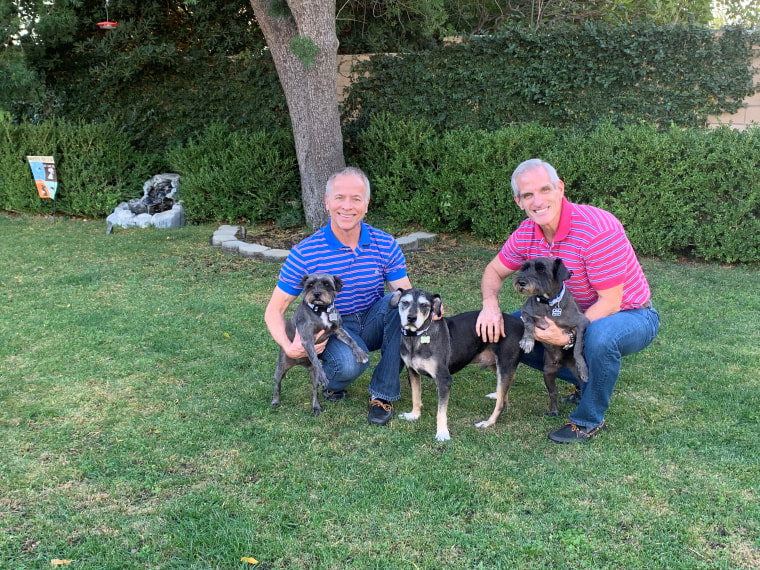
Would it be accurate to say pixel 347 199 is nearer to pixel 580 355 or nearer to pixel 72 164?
pixel 580 355

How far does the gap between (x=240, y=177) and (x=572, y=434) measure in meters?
7.90

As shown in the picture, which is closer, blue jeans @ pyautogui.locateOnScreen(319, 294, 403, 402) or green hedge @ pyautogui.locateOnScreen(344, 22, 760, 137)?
blue jeans @ pyautogui.locateOnScreen(319, 294, 403, 402)

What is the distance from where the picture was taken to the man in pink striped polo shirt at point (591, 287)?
3543 mm

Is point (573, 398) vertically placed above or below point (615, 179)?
below

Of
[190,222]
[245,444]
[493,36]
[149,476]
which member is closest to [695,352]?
[245,444]

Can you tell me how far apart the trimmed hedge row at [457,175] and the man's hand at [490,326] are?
4938mm

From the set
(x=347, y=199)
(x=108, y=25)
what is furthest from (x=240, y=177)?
(x=347, y=199)

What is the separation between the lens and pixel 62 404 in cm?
415

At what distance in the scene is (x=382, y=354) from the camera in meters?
4.12

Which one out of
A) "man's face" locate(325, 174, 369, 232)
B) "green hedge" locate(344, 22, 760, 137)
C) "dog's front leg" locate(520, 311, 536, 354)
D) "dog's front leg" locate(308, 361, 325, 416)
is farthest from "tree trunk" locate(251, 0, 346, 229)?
"dog's front leg" locate(520, 311, 536, 354)

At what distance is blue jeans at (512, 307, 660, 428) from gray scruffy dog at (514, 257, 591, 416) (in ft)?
0.21

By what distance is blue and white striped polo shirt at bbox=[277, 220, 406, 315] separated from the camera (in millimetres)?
3986

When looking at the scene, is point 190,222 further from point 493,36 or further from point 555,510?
point 555,510

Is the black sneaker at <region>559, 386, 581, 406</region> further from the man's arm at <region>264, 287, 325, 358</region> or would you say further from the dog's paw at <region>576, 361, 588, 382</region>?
the man's arm at <region>264, 287, 325, 358</region>
